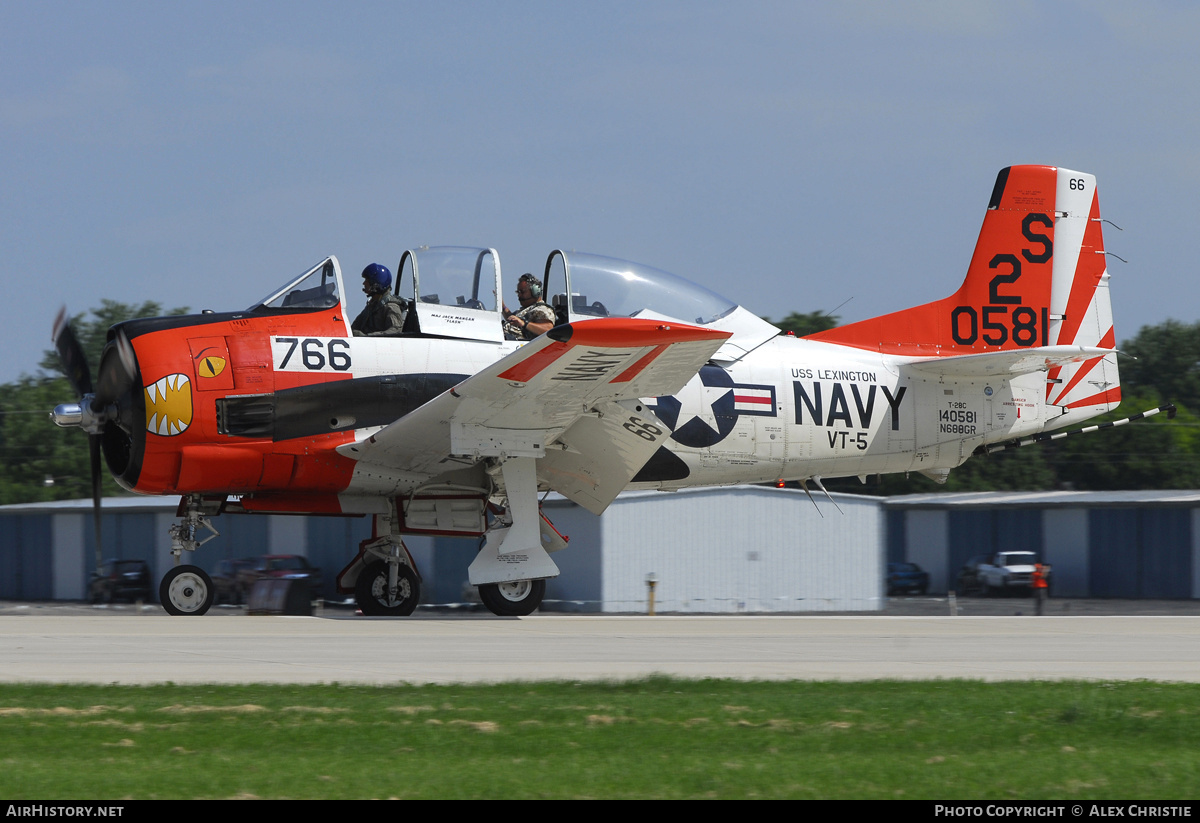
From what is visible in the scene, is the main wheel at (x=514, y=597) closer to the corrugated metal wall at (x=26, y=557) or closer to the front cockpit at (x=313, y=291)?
the front cockpit at (x=313, y=291)

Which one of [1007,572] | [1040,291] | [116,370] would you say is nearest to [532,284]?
[116,370]

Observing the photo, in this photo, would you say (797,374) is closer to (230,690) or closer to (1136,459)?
(230,690)

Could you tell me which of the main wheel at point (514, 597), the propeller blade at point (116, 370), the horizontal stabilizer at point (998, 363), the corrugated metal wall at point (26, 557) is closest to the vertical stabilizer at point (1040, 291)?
the horizontal stabilizer at point (998, 363)

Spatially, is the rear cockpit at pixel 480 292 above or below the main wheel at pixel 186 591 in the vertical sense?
above

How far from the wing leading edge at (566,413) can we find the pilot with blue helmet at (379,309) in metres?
1.38

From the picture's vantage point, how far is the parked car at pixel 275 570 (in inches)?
1182

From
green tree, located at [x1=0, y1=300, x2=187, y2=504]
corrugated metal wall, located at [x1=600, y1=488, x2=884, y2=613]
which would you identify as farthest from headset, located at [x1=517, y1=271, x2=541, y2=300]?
green tree, located at [x1=0, y1=300, x2=187, y2=504]

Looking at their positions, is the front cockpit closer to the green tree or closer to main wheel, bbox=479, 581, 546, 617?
main wheel, bbox=479, 581, 546, 617

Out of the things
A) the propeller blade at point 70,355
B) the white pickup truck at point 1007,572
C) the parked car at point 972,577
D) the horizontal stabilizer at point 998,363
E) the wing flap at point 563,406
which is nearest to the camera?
the wing flap at point 563,406

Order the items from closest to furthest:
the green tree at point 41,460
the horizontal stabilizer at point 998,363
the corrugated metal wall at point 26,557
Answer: the horizontal stabilizer at point 998,363 < the corrugated metal wall at point 26,557 < the green tree at point 41,460

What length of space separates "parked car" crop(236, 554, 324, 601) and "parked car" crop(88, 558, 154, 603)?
4.33m

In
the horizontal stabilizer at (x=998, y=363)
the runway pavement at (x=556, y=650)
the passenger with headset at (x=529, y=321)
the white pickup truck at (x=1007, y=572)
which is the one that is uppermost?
the passenger with headset at (x=529, y=321)

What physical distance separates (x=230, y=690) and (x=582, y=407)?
5606 millimetres
